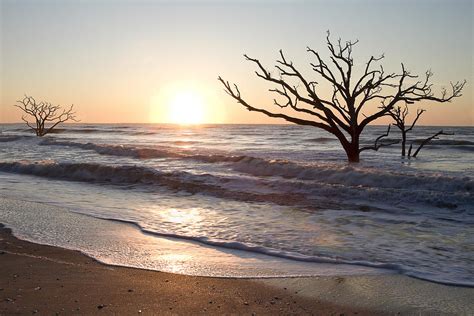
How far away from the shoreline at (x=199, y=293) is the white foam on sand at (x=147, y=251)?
0.78 ft

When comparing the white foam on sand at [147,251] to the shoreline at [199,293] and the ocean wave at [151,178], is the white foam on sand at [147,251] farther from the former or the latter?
the ocean wave at [151,178]

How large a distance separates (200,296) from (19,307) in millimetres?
1440

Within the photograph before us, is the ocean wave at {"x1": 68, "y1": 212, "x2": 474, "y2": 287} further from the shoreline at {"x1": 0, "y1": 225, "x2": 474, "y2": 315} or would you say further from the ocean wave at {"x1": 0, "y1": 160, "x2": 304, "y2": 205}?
the ocean wave at {"x1": 0, "y1": 160, "x2": 304, "y2": 205}

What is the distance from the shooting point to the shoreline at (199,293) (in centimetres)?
370

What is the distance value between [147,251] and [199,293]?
5.68ft

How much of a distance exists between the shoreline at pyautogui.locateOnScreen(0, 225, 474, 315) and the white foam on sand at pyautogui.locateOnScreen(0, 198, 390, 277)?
0.24 m

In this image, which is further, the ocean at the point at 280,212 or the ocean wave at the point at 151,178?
the ocean wave at the point at 151,178

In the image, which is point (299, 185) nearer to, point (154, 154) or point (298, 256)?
point (298, 256)

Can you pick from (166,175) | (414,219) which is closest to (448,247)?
(414,219)

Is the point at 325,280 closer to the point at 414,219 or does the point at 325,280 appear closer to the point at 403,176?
the point at 414,219

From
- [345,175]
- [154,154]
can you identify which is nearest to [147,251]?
[345,175]

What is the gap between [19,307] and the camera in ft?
11.8

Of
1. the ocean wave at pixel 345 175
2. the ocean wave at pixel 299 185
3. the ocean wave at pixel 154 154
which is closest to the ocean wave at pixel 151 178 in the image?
the ocean wave at pixel 299 185

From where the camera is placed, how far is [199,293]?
4.08 meters
